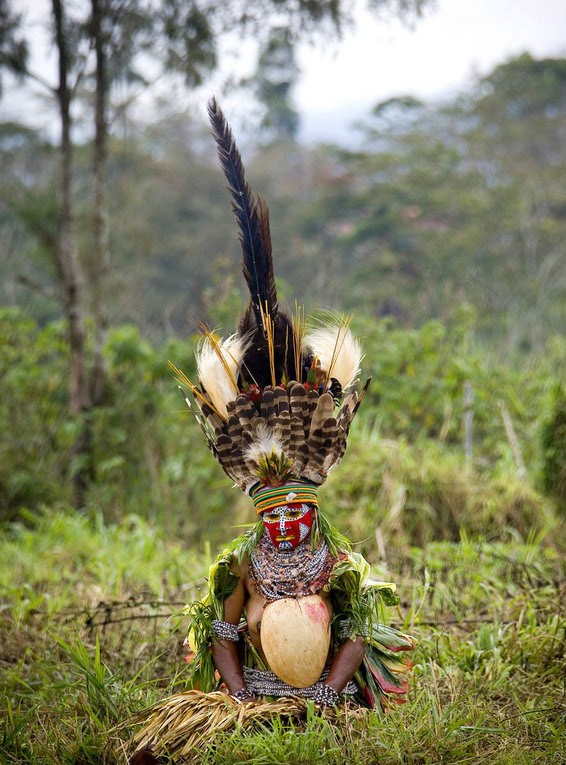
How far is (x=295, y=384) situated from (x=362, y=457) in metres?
3.96

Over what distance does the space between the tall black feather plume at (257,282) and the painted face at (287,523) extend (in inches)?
16.9

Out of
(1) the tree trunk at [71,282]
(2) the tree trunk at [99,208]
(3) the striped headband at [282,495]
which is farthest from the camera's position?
(2) the tree trunk at [99,208]

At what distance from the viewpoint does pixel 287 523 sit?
2.87 m

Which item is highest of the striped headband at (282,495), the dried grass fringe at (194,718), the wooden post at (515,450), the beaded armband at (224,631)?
the wooden post at (515,450)

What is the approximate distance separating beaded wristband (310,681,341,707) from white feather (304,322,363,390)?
3.20ft

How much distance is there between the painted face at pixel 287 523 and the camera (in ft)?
9.42

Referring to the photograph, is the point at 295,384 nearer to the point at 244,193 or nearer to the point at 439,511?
the point at 244,193

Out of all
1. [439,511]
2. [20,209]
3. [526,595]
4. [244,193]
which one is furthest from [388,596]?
[20,209]

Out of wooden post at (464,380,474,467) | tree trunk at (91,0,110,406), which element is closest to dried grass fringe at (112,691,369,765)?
wooden post at (464,380,474,467)

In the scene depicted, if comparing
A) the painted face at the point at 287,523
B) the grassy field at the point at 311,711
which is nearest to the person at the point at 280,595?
the painted face at the point at 287,523

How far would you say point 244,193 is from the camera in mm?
3043

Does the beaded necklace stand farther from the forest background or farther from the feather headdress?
the forest background

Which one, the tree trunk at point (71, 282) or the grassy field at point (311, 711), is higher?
the tree trunk at point (71, 282)

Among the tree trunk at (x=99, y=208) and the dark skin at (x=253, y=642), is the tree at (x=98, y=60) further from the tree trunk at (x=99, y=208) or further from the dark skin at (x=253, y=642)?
the dark skin at (x=253, y=642)
